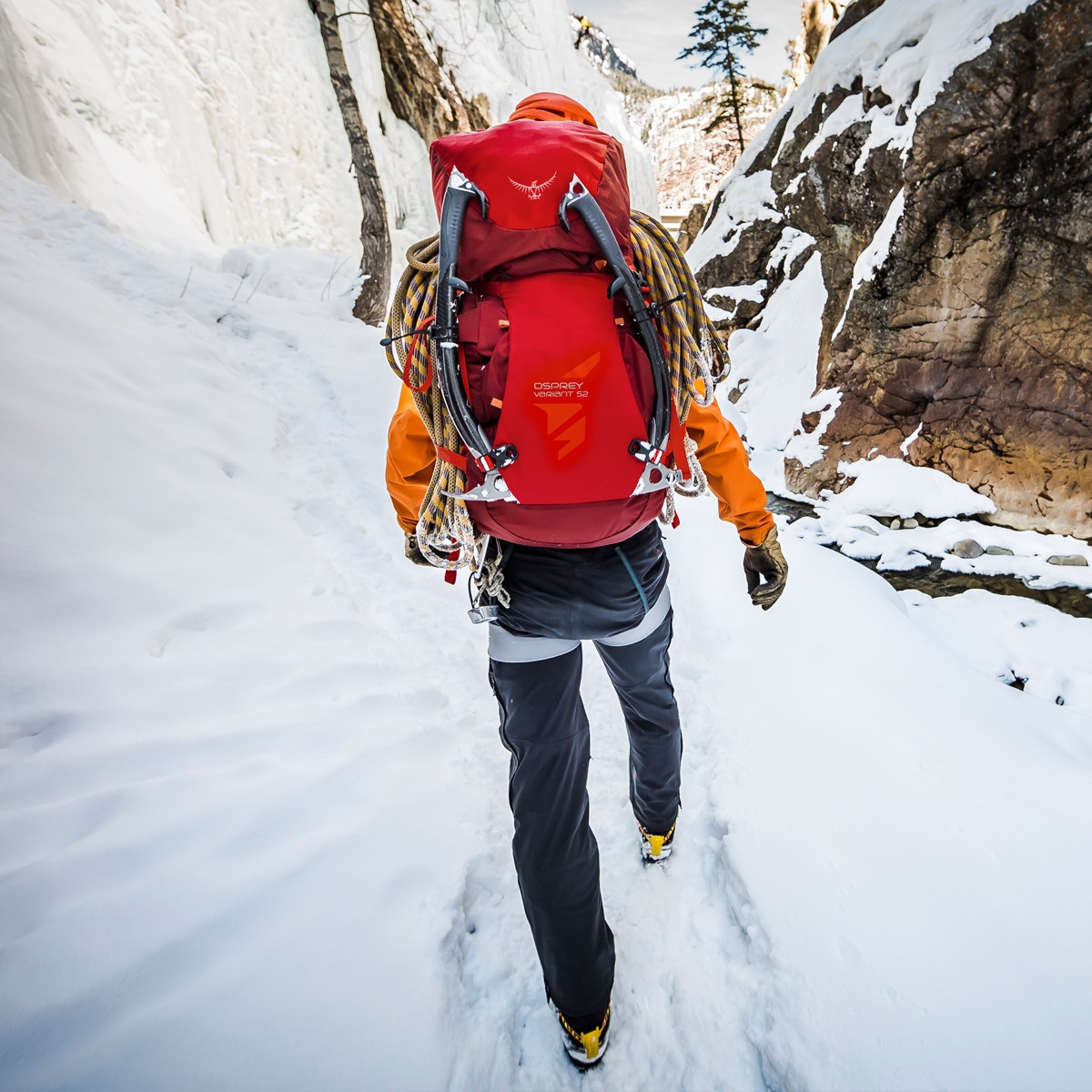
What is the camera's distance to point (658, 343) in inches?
44.7

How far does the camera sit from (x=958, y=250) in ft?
18.8

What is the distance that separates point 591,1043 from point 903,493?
21.9 feet

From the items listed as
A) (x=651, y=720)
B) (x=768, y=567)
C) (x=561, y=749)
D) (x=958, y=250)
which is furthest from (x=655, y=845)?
(x=958, y=250)

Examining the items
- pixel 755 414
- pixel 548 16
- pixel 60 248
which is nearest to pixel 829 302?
pixel 755 414

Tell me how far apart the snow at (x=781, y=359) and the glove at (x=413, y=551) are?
26.2 feet

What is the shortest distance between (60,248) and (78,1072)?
611cm

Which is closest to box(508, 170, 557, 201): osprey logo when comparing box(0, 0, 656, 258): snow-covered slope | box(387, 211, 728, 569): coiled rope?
box(387, 211, 728, 569): coiled rope

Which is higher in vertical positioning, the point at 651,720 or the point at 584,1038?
the point at 651,720

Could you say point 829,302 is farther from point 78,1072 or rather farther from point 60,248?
point 78,1072

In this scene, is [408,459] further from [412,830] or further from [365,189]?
[365,189]

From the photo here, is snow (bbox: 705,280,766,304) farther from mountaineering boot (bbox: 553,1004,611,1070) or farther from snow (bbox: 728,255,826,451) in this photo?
mountaineering boot (bbox: 553,1004,611,1070)

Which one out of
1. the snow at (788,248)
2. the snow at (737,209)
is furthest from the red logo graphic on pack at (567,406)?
the snow at (788,248)

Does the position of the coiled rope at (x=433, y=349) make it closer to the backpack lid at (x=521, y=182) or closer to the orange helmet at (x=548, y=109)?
the backpack lid at (x=521, y=182)

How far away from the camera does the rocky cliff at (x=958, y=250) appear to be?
5.00 metres
